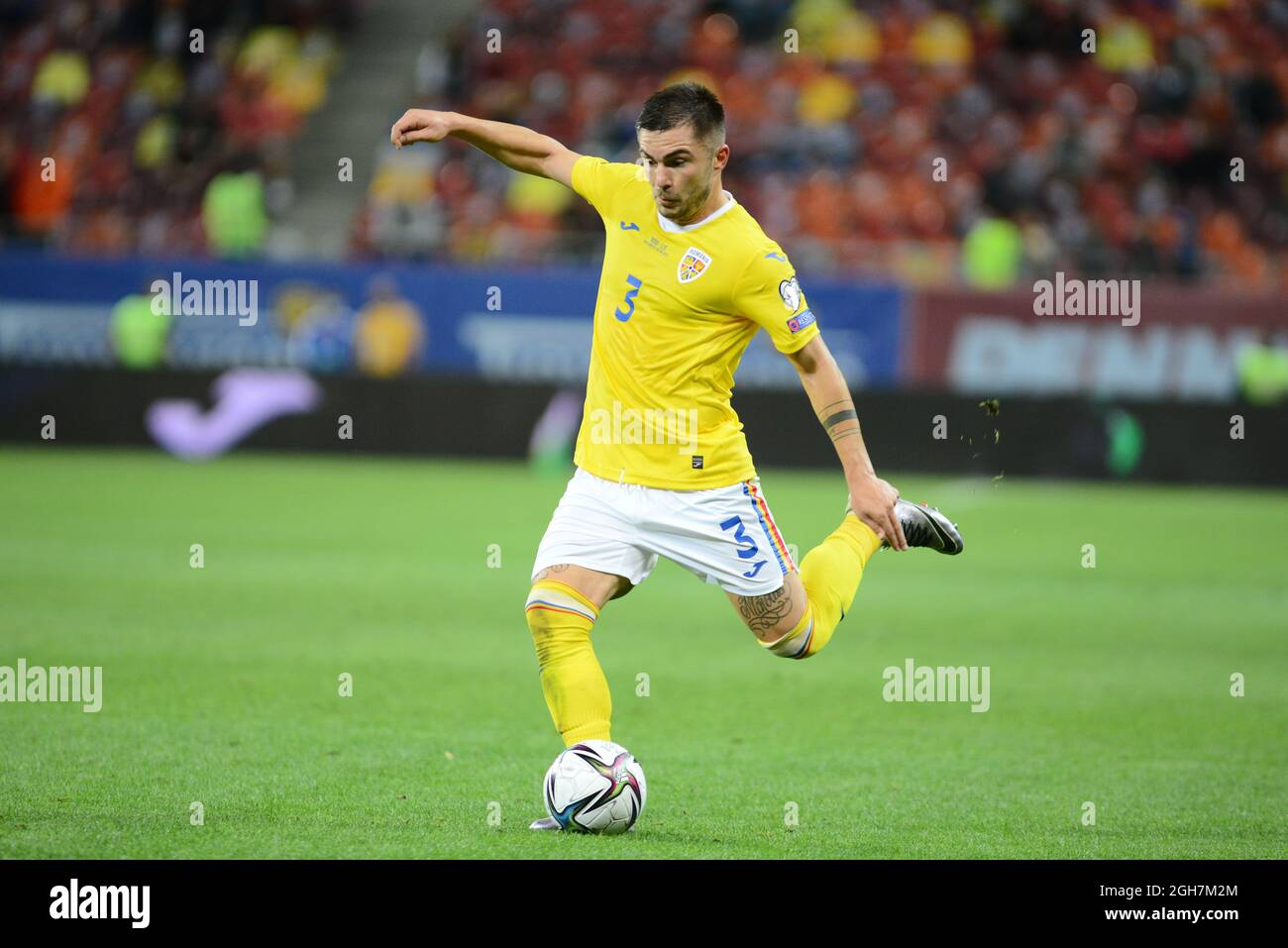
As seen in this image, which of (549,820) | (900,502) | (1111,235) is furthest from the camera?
(1111,235)

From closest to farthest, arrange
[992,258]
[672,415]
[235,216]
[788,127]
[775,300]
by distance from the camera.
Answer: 1. [775,300]
2. [672,415]
3. [992,258]
4. [235,216]
5. [788,127]

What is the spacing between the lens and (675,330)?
243 inches

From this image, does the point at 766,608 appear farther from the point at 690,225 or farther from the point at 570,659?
the point at 690,225

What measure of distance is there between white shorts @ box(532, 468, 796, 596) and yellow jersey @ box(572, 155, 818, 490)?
6 centimetres

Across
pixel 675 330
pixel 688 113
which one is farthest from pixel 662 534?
pixel 688 113

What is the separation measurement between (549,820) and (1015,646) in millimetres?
5361

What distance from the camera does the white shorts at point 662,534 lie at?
617 cm

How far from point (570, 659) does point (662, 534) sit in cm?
55

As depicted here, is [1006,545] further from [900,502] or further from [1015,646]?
[900,502]

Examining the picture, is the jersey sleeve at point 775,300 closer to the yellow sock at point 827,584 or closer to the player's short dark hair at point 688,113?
the player's short dark hair at point 688,113

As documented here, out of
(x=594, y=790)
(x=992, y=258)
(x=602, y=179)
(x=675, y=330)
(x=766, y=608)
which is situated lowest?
(x=594, y=790)

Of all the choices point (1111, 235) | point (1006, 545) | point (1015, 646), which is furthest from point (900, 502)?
point (1111, 235)

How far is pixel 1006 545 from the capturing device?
1552cm
